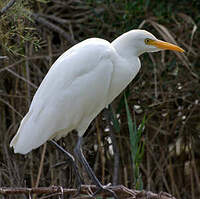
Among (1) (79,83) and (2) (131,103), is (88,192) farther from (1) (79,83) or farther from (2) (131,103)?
(2) (131,103)

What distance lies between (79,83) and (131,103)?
1.00 metres

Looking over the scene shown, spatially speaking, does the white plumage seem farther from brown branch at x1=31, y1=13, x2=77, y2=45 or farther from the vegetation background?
brown branch at x1=31, y1=13, x2=77, y2=45

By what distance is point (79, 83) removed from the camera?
1939mm

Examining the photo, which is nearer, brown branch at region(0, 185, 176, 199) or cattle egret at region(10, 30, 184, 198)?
brown branch at region(0, 185, 176, 199)

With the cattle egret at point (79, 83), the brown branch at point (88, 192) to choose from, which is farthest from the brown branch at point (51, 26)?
the brown branch at point (88, 192)

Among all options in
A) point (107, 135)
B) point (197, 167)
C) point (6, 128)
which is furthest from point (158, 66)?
point (6, 128)

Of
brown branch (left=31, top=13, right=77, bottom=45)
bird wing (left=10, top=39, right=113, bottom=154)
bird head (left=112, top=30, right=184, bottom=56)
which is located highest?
brown branch (left=31, top=13, right=77, bottom=45)

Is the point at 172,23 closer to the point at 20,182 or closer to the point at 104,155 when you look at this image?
the point at 104,155

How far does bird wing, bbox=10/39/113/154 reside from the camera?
189 centimetres

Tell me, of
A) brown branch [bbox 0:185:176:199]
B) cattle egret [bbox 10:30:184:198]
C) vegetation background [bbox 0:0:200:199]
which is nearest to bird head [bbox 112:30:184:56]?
cattle egret [bbox 10:30:184:198]

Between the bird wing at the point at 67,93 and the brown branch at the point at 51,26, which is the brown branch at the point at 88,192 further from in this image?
the brown branch at the point at 51,26

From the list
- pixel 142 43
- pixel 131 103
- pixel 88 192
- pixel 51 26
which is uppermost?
pixel 51 26

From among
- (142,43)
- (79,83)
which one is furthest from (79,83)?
(142,43)

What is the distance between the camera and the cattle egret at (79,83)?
1.90 m
